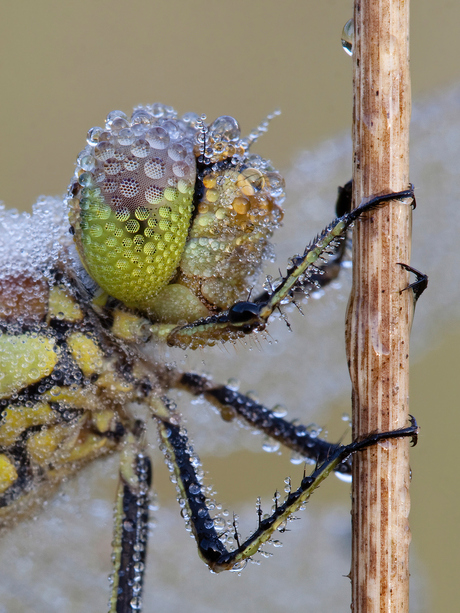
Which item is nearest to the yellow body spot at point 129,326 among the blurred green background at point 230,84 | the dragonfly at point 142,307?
the dragonfly at point 142,307

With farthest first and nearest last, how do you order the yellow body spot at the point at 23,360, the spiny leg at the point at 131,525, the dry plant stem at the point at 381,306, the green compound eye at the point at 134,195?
the spiny leg at the point at 131,525, the yellow body spot at the point at 23,360, the green compound eye at the point at 134,195, the dry plant stem at the point at 381,306

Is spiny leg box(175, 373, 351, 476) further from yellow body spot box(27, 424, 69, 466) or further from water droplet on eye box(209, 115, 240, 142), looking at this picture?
water droplet on eye box(209, 115, 240, 142)

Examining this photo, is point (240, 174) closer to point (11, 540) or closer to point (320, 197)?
point (320, 197)

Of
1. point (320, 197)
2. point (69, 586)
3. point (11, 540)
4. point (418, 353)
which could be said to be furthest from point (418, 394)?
point (11, 540)

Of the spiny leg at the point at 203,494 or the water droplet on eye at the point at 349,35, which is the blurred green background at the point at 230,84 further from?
the water droplet on eye at the point at 349,35

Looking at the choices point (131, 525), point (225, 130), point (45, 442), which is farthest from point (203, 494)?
point (225, 130)

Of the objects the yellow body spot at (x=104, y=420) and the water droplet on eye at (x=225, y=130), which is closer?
the water droplet on eye at (x=225, y=130)

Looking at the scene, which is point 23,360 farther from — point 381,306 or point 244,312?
point 381,306
